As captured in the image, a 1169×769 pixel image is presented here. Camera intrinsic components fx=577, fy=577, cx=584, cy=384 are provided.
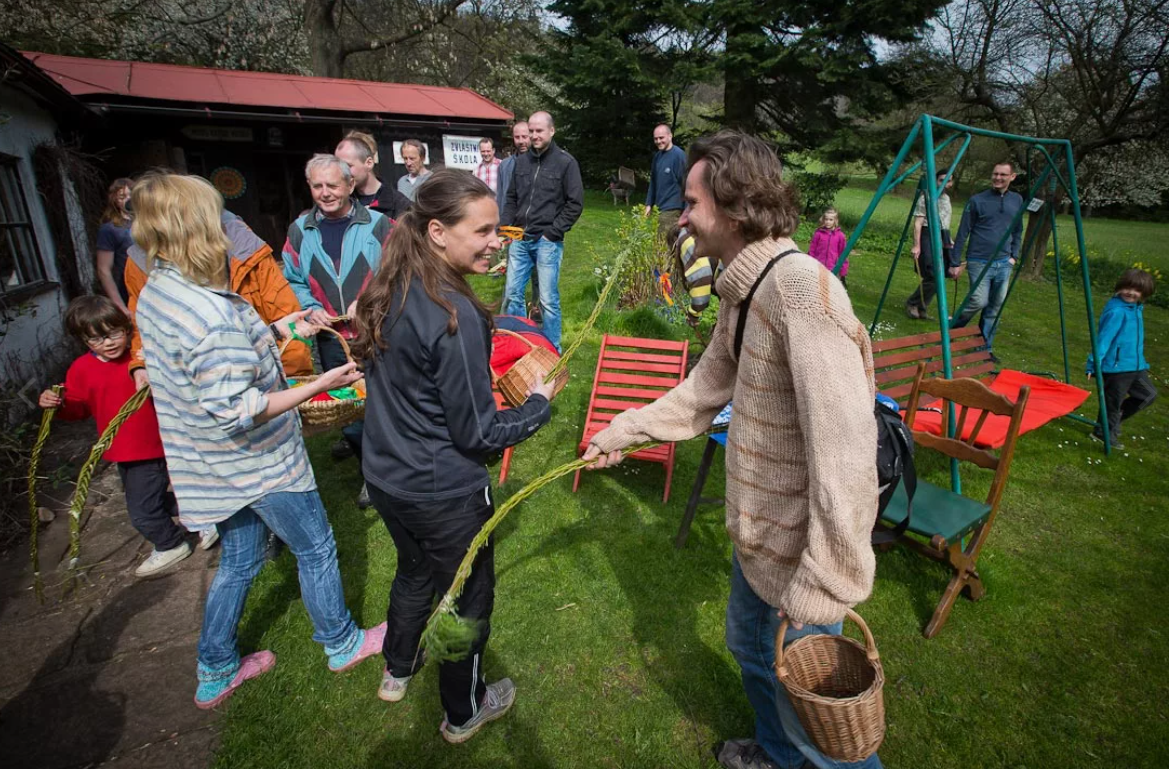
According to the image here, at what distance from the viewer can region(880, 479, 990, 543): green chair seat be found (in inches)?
119

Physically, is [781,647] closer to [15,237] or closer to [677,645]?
[677,645]

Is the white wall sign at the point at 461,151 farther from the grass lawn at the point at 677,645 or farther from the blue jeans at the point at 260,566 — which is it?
the blue jeans at the point at 260,566

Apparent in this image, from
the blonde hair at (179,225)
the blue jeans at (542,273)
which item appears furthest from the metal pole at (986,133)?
the blonde hair at (179,225)

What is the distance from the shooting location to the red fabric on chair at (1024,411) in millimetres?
4164

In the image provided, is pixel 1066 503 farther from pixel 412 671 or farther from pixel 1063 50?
pixel 1063 50

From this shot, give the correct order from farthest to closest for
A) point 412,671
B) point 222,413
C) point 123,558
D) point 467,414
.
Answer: point 123,558, point 412,671, point 222,413, point 467,414

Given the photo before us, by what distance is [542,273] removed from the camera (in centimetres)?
628

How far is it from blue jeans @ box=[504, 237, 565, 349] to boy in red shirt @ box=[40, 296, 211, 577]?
3.72 meters

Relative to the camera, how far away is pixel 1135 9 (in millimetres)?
11453

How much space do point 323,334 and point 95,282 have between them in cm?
606

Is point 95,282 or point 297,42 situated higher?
point 297,42

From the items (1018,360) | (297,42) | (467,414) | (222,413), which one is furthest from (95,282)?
(297,42)

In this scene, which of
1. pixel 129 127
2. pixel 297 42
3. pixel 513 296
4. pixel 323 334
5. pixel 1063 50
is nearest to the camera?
pixel 323 334

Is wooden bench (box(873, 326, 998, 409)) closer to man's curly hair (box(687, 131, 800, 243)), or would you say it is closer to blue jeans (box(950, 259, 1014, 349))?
blue jeans (box(950, 259, 1014, 349))
